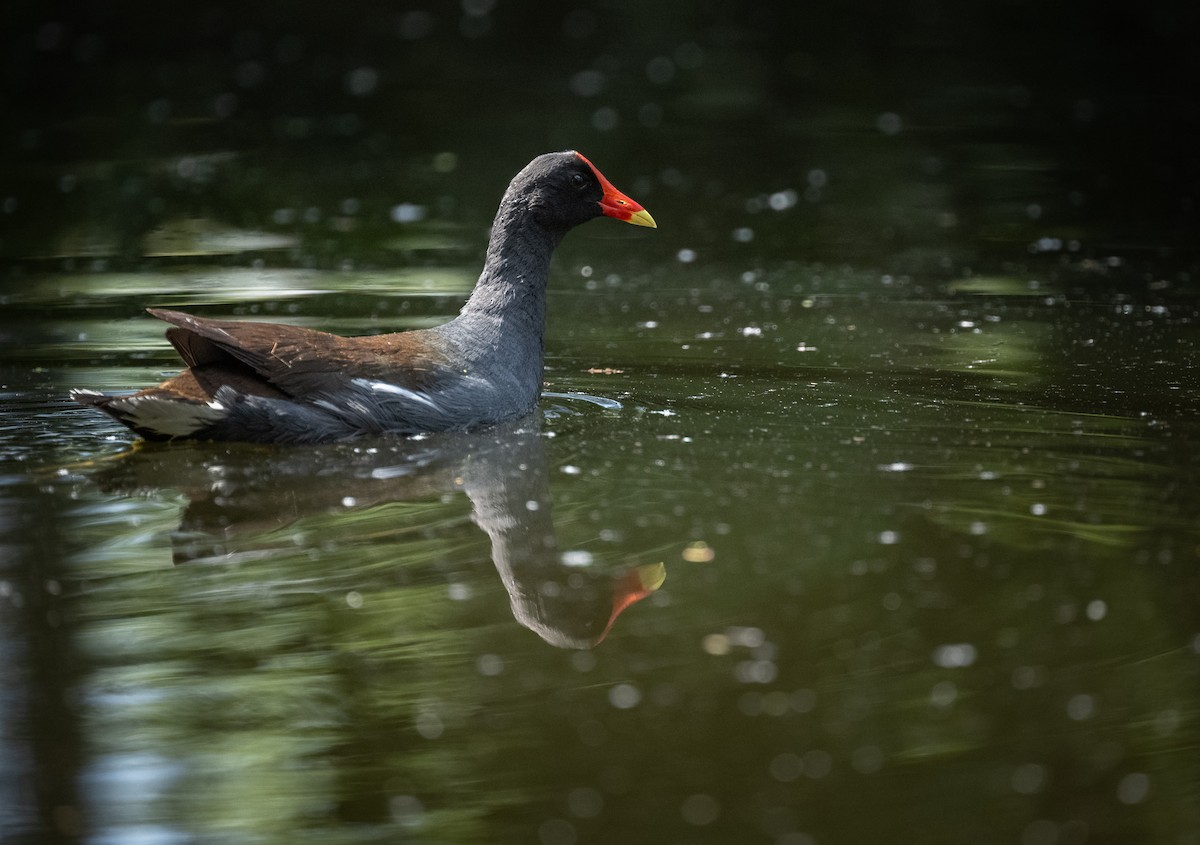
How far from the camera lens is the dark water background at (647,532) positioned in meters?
3.84

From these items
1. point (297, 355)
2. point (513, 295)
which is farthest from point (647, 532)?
point (513, 295)

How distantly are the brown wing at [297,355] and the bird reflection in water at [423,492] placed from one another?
0.28m

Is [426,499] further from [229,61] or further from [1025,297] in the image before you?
[229,61]

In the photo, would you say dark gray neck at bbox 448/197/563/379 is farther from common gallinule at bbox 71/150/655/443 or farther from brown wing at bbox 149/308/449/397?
brown wing at bbox 149/308/449/397

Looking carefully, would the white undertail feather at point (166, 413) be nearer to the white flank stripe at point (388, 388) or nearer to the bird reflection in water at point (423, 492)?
the bird reflection in water at point (423, 492)

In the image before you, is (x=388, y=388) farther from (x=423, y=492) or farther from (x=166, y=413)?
(x=166, y=413)

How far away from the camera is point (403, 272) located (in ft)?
34.0

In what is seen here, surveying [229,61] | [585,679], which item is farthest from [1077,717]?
[229,61]

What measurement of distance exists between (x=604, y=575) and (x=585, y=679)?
2.46ft

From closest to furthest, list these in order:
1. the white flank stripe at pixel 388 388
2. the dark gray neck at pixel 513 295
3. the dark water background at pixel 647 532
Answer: the dark water background at pixel 647 532 < the white flank stripe at pixel 388 388 < the dark gray neck at pixel 513 295

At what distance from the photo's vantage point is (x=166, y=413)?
6.43 meters

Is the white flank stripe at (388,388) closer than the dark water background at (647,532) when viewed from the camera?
No

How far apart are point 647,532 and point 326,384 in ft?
5.77

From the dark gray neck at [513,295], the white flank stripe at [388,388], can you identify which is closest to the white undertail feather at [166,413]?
the white flank stripe at [388,388]
